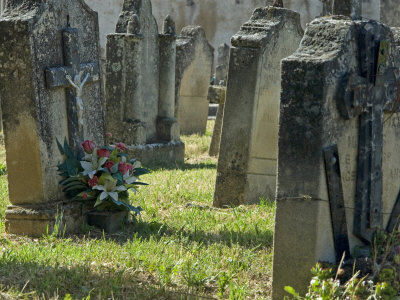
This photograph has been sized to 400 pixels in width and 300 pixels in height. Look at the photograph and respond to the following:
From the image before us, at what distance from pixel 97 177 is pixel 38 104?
81cm

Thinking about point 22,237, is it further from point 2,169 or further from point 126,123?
point 126,123

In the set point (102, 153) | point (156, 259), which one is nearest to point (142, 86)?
point (102, 153)

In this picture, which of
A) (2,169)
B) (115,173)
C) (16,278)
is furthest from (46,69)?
(2,169)

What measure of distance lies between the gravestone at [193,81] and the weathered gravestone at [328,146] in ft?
33.0

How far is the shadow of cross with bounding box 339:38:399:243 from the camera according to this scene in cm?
416

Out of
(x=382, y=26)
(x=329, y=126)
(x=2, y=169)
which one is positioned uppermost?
(x=382, y=26)

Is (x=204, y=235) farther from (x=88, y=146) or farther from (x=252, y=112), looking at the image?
(x=252, y=112)

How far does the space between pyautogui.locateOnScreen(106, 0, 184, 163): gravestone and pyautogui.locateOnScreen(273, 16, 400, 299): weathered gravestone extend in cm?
588

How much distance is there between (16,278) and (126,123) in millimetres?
5883

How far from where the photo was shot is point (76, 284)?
4.21 m

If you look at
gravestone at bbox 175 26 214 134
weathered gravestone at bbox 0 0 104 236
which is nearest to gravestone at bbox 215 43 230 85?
gravestone at bbox 175 26 214 134

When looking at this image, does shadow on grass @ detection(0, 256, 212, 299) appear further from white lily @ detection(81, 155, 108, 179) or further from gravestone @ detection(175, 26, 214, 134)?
gravestone @ detection(175, 26, 214, 134)

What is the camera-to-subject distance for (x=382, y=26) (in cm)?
431

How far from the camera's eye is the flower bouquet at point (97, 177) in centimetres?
589
